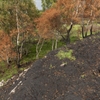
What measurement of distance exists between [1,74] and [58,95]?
69.5ft

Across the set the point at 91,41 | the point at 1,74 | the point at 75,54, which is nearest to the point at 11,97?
the point at 75,54

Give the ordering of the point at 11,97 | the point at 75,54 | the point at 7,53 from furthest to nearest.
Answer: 1. the point at 7,53
2. the point at 75,54
3. the point at 11,97

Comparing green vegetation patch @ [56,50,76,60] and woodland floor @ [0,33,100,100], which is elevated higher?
green vegetation patch @ [56,50,76,60]

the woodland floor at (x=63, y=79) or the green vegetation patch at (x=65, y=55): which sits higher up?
the green vegetation patch at (x=65, y=55)

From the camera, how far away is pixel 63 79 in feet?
54.2

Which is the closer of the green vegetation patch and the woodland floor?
the woodland floor

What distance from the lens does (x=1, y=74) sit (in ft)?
110

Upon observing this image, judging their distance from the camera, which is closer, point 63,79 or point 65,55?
point 63,79

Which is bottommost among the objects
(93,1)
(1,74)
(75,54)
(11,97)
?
(1,74)

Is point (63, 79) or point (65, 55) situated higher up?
point (65, 55)

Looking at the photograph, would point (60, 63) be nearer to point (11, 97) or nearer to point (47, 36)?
point (11, 97)

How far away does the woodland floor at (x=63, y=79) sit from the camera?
1484cm

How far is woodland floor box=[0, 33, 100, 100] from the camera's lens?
14.8m

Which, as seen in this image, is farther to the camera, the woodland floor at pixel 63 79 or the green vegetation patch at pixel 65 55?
the green vegetation patch at pixel 65 55
